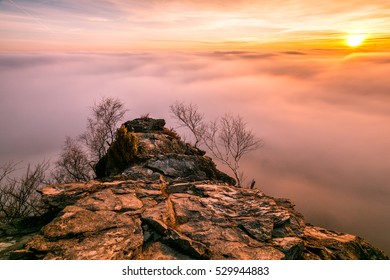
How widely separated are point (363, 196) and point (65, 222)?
168 metres

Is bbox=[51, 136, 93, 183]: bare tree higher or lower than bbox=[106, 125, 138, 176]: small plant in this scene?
lower

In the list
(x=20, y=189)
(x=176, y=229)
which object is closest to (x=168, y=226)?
(x=176, y=229)

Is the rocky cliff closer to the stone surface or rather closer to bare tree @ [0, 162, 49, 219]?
the stone surface

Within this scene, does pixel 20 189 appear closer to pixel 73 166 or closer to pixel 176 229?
pixel 73 166

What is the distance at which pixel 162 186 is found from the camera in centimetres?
1093

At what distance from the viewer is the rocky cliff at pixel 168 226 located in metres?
6.98

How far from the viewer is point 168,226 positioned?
8.00m

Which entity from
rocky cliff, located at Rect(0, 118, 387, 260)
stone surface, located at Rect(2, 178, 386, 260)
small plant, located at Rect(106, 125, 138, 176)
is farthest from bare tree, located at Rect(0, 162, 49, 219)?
rocky cliff, located at Rect(0, 118, 387, 260)

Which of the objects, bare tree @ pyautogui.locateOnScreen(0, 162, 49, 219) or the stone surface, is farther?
bare tree @ pyautogui.locateOnScreen(0, 162, 49, 219)

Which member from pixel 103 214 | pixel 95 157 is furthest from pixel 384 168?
pixel 103 214

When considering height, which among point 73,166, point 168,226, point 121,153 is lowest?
point 73,166

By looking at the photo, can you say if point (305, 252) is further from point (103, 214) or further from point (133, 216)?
point (103, 214)

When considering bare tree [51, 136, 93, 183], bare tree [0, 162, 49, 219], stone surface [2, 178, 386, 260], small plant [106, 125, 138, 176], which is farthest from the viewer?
bare tree [51, 136, 93, 183]

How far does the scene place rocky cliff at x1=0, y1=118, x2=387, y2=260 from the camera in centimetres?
698
